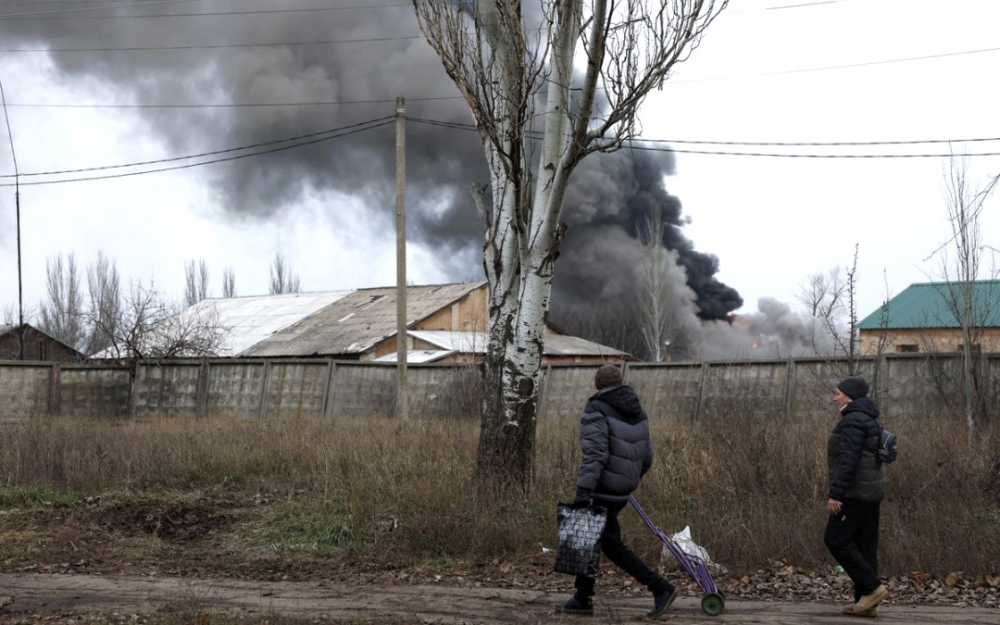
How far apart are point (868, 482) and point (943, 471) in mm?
4180

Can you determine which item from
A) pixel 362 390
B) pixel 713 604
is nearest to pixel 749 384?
pixel 362 390

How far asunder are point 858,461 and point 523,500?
373cm

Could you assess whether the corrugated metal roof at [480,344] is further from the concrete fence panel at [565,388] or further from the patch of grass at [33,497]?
the patch of grass at [33,497]

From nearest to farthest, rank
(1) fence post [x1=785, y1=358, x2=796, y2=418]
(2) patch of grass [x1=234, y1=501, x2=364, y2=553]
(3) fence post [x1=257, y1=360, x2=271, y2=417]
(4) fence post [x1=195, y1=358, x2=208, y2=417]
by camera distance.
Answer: (2) patch of grass [x1=234, y1=501, x2=364, y2=553]
(1) fence post [x1=785, y1=358, x2=796, y2=418]
(3) fence post [x1=257, y1=360, x2=271, y2=417]
(4) fence post [x1=195, y1=358, x2=208, y2=417]

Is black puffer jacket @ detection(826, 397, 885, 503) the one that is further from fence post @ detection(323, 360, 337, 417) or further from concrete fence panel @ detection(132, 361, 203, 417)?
concrete fence panel @ detection(132, 361, 203, 417)

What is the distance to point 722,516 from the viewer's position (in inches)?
359

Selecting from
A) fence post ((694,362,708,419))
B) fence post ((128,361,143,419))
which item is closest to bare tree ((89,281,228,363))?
fence post ((128,361,143,419))

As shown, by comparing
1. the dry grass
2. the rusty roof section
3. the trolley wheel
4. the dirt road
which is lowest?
the dirt road

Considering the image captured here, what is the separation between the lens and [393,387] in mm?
22844

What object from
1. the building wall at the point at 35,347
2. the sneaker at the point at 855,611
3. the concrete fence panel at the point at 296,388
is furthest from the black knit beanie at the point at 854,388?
the building wall at the point at 35,347

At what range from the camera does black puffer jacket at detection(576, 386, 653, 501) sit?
20.6ft

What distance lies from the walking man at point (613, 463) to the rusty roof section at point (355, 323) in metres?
23.6

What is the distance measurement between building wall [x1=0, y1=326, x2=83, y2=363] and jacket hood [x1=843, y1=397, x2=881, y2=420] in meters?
38.5

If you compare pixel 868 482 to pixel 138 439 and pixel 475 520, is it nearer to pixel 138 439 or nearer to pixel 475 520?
pixel 475 520
